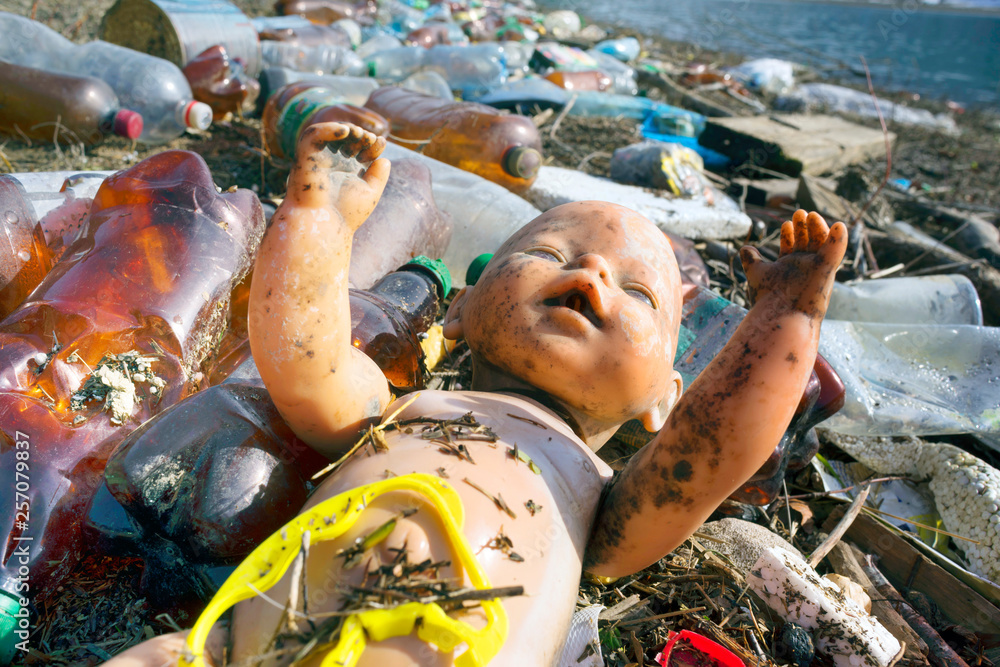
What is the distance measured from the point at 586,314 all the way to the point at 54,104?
392 centimetres

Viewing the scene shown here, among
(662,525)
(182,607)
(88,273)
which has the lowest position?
(182,607)

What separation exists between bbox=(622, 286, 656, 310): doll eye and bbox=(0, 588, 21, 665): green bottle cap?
1600 mm

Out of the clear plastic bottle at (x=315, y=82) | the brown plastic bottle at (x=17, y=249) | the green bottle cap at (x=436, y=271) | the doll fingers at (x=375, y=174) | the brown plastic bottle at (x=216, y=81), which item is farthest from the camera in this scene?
the brown plastic bottle at (x=216, y=81)

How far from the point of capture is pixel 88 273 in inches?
74.4

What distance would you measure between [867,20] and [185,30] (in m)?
35.3

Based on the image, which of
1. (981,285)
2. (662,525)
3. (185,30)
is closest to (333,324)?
(662,525)

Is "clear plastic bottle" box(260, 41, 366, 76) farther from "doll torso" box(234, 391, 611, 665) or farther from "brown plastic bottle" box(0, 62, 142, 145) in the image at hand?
"doll torso" box(234, 391, 611, 665)

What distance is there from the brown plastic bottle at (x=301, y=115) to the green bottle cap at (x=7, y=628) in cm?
260

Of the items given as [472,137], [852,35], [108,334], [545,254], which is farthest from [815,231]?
[852,35]

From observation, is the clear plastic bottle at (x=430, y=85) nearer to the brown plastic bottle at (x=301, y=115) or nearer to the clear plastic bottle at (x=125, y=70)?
the brown plastic bottle at (x=301, y=115)

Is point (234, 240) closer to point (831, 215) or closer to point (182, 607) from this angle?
point (182, 607)

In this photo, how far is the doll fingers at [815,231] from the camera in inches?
48.0

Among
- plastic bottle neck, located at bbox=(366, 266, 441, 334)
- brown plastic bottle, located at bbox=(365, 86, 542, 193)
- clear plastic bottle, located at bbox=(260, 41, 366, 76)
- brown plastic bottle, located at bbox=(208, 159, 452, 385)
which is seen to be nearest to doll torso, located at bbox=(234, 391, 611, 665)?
plastic bottle neck, located at bbox=(366, 266, 441, 334)

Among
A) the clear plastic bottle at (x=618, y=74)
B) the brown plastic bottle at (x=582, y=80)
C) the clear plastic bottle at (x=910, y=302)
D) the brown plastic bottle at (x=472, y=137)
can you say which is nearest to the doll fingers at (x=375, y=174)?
A: the brown plastic bottle at (x=472, y=137)
